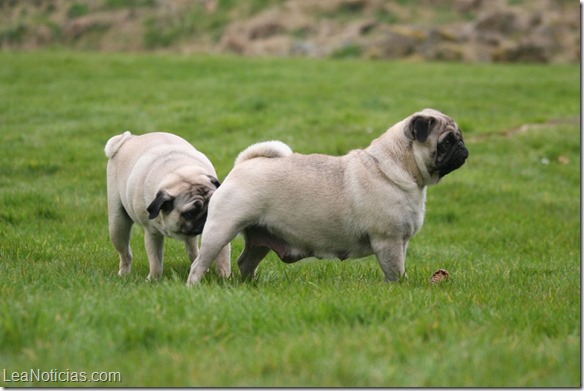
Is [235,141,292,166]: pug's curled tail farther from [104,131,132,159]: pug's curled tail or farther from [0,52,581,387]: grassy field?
[104,131,132,159]: pug's curled tail

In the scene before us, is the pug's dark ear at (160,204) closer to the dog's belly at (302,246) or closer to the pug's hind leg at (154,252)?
the pug's hind leg at (154,252)

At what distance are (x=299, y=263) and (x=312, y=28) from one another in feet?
93.7

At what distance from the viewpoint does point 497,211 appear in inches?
475

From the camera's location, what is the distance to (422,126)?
7.06 m

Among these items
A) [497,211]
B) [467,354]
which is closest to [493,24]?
[497,211]

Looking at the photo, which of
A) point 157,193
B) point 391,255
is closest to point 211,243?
point 157,193

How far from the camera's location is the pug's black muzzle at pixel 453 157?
705 cm

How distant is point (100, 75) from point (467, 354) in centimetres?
2080

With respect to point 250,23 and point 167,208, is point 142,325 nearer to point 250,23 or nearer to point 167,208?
point 167,208

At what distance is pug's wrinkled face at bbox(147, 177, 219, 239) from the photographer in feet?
23.6

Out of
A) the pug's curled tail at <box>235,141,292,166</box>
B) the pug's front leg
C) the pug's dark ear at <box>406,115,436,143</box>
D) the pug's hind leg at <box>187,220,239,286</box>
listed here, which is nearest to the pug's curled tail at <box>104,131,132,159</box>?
the pug's curled tail at <box>235,141,292,166</box>

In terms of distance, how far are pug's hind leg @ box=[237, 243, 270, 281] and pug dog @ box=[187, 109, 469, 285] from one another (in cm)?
27

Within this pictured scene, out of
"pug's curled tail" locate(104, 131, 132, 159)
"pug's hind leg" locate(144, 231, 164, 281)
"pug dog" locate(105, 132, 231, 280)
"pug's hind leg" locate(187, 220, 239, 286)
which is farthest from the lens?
"pug's curled tail" locate(104, 131, 132, 159)

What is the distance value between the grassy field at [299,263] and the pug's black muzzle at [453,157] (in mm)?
1039
